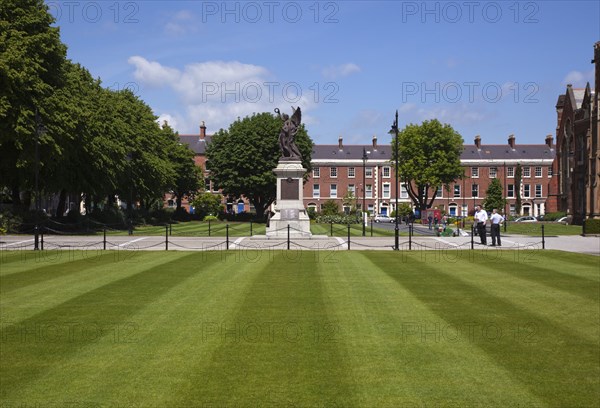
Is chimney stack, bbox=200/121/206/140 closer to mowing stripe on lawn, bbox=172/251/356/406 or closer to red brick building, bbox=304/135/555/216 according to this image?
red brick building, bbox=304/135/555/216

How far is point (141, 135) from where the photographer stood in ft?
203

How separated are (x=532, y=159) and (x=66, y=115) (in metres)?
93.2

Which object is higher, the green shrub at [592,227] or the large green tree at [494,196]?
the large green tree at [494,196]

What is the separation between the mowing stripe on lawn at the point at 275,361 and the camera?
277 inches

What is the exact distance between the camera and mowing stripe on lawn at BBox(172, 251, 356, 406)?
7039 mm

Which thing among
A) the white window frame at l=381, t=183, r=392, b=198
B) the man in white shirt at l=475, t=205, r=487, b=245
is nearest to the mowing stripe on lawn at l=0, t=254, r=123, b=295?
the man in white shirt at l=475, t=205, r=487, b=245

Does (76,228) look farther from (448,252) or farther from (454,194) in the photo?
(454,194)

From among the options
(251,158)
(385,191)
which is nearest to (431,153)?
(385,191)

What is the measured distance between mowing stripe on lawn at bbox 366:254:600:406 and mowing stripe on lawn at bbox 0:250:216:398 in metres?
6.14

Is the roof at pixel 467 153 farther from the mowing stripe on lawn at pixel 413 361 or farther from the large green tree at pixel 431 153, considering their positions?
the mowing stripe on lawn at pixel 413 361

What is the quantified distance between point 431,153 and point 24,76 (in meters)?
64.1

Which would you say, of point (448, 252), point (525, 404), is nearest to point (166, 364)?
point (525, 404)

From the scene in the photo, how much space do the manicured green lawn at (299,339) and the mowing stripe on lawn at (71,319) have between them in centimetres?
4

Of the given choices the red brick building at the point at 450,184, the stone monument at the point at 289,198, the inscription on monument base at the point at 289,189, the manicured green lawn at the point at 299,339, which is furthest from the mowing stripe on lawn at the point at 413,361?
the red brick building at the point at 450,184
